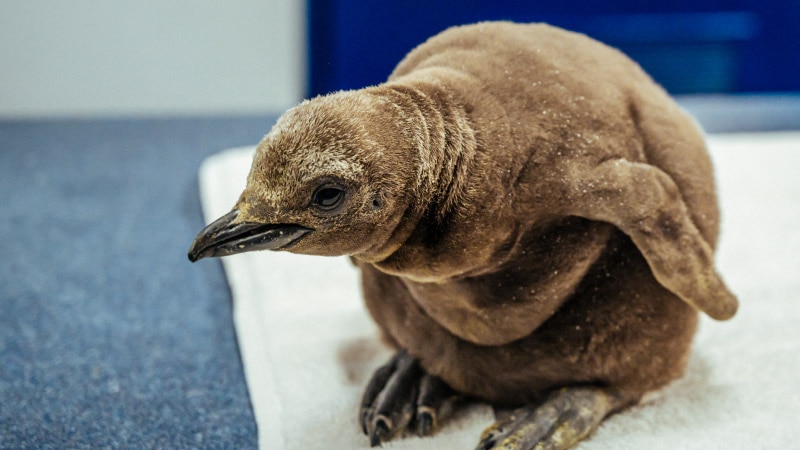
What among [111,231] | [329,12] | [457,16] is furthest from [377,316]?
[329,12]

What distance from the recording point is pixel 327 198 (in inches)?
32.4

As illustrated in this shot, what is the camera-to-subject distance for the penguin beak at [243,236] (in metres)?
0.83

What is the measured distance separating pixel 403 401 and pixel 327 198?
0.39 m

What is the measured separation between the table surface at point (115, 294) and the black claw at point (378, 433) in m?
0.14

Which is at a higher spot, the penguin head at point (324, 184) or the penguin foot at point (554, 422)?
the penguin head at point (324, 184)

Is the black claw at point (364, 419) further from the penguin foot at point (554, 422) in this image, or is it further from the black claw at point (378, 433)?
the penguin foot at point (554, 422)

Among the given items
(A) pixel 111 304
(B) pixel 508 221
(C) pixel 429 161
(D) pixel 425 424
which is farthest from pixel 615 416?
(A) pixel 111 304

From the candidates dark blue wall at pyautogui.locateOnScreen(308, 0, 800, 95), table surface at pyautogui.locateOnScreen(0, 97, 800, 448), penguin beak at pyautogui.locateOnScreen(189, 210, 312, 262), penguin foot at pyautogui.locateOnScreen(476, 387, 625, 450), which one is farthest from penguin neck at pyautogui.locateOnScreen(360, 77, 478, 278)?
dark blue wall at pyautogui.locateOnScreen(308, 0, 800, 95)

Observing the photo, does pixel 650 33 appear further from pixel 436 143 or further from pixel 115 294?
pixel 436 143

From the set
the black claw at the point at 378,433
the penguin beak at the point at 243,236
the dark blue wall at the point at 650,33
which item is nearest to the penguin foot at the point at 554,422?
the black claw at the point at 378,433

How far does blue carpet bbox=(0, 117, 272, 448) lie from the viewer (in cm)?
111

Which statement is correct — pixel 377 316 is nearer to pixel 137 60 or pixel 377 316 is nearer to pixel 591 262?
pixel 591 262

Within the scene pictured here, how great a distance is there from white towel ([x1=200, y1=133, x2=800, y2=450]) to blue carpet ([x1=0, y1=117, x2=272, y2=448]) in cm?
5

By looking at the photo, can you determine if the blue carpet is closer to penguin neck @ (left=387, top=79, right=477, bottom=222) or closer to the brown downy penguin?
the brown downy penguin
